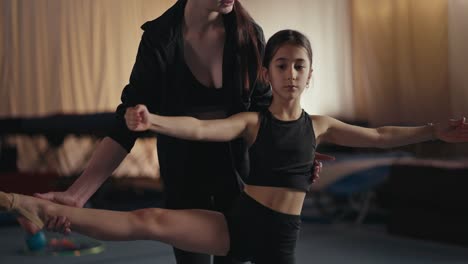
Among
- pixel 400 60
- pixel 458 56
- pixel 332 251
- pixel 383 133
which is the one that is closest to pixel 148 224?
pixel 383 133

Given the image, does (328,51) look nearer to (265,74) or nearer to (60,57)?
(60,57)

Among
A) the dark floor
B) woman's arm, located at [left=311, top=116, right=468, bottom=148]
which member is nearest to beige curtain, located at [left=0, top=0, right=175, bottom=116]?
the dark floor

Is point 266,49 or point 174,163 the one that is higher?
point 266,49

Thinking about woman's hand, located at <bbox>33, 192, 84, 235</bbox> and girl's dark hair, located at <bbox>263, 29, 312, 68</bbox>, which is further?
girl's dark hair, located at <bbox>263, 29, 312, 68</bbox>

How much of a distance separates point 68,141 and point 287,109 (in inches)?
226

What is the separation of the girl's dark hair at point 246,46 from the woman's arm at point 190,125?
Answer: 0.36 feet

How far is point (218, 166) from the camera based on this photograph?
5.12ft

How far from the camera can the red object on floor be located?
15.4 feet

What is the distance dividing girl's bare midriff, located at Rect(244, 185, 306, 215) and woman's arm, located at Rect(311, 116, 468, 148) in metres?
0.14

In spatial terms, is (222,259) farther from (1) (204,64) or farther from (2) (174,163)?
(1) (204,64)

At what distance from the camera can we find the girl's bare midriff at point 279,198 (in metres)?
1.40

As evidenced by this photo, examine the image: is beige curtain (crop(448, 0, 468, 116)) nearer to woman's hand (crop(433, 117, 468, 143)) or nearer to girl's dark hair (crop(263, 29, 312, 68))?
woman's hand (crop(433, 117, 468, 143))

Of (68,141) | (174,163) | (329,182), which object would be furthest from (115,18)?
(174,163)

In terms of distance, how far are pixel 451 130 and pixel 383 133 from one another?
0.47 feet
